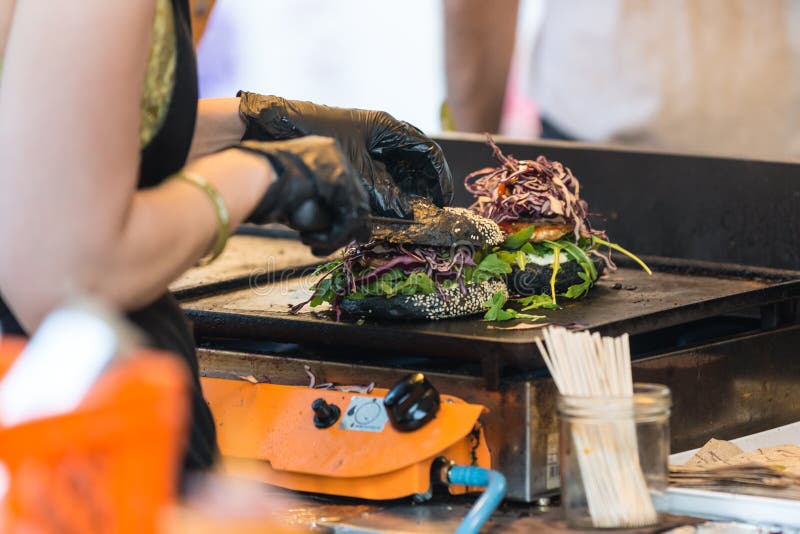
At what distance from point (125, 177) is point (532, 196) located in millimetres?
1504

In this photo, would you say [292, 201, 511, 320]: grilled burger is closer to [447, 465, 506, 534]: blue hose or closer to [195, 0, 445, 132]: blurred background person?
[447, 465, 506, 534]: blue hose

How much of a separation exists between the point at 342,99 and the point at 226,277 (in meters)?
4.59

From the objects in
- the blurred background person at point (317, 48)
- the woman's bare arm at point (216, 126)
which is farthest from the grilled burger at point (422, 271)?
the blurred background person at point (317, 48)

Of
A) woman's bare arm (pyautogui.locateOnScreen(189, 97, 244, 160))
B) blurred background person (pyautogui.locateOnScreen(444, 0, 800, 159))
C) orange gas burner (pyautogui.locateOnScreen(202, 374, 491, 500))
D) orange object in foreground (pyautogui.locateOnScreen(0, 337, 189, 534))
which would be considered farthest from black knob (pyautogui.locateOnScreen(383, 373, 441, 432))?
blurred background person (pyautogui.locateOnScreen(444, 0, 800, 159))

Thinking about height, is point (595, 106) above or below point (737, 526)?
above

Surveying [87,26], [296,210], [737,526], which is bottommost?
[737,526]

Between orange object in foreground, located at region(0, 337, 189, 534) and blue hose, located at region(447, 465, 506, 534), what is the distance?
96cm

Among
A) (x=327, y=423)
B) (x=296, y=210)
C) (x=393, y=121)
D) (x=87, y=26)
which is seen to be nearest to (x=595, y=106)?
(x=393, y=121)

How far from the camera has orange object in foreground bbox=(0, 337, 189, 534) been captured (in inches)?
39.0

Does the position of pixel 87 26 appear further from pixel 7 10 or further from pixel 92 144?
pixel 7 10

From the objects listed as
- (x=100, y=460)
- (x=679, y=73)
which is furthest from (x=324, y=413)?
(x=679, y=73)

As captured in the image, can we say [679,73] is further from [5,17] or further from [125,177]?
[125,177]

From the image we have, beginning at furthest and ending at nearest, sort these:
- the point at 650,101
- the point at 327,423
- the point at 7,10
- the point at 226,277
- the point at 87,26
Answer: the point at 650,101, the point at 226,277, the point at 327,423, the point at 7,10, the point at 87,26

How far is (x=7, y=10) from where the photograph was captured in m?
1.65
